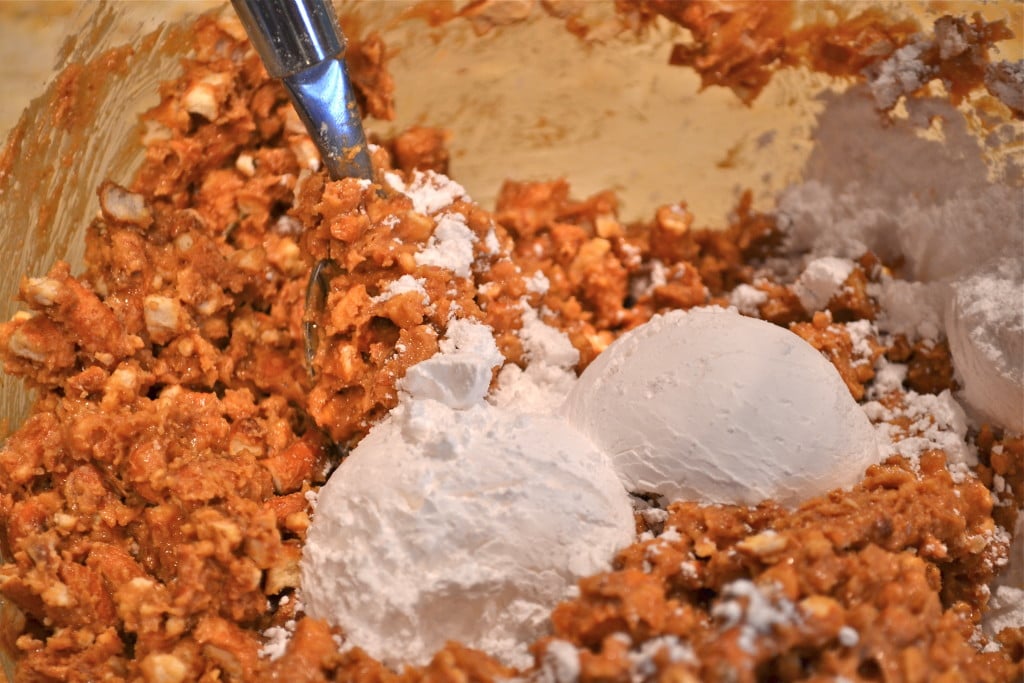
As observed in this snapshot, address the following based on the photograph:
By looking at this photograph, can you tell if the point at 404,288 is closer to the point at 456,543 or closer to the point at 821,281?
the point at 456,543

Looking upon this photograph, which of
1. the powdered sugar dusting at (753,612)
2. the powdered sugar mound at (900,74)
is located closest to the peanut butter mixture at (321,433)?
the powdered sugar dusting at (753,612)

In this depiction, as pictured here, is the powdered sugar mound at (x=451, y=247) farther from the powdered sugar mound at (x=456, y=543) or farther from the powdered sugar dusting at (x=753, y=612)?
the powdered sugar dusting at (x=753, y=612)

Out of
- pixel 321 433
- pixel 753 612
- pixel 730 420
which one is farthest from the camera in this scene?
pixel 321 433

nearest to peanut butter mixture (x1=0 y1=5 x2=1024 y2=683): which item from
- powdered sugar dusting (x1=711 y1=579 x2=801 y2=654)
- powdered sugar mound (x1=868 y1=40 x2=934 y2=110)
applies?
powdered sugar dusting (x1=711 y1=579 x2=801 y2=654)

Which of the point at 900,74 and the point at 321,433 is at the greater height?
the point at 900,74

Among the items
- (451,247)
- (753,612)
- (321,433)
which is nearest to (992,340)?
(753,612)

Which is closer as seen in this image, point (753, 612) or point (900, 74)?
point (753, 612)

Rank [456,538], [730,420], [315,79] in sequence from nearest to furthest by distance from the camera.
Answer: [456,538], [730,420], [315,79]
